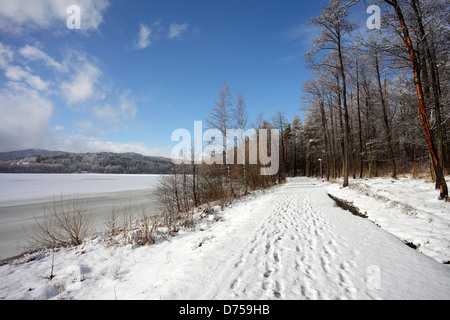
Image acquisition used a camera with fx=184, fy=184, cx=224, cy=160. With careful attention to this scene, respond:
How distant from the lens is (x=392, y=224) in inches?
201

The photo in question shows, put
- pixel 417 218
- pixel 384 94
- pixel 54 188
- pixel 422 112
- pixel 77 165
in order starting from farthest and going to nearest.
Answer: pixel 77 165
pixel 54 188
pixel 384 94
pixel 422 112
pixel 417 218

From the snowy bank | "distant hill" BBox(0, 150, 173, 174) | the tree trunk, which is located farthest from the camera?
"distant hill" BBox(0, 150, 173, 174)

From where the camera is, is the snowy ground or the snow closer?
the snowy ground

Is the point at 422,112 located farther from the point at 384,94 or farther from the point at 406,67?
the point at 384,94

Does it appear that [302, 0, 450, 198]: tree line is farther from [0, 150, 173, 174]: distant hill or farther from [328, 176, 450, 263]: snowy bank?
[0, 150, 173, 174]: distant hill

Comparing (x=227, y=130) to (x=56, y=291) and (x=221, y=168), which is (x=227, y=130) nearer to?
(x=221, y=168)

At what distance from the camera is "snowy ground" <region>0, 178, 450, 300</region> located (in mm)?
2389

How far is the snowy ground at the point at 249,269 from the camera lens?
239cm

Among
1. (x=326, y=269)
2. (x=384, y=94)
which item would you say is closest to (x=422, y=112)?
(x=326, y=269)

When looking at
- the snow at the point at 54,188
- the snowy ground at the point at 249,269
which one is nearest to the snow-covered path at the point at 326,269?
the snowy ground at the point at 249,269

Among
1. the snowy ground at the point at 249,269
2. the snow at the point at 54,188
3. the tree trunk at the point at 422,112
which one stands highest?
the tree trunk at the point at 422,112

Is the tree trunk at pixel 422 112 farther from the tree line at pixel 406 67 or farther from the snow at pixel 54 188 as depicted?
the snow at pixel 54 188

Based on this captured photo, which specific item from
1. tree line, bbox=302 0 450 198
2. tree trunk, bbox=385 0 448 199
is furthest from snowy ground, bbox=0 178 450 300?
tree line, bbox=302 0 450 198

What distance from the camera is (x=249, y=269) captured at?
9.70ft
